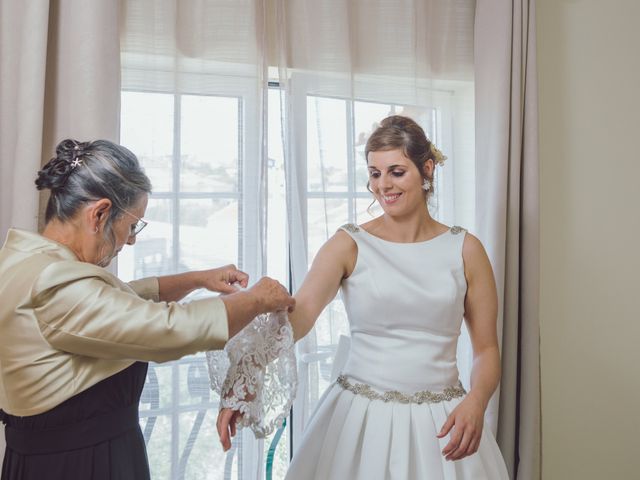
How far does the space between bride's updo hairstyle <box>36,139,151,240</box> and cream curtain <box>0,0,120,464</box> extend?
0.53 metres

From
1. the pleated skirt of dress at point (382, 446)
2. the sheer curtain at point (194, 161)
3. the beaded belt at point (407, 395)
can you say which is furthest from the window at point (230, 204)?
the beaded belt at point (407, 395)

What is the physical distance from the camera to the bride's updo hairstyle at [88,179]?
111cm

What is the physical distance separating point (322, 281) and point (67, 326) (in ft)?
2.20

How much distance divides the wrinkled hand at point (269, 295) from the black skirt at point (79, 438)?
0.30 metres

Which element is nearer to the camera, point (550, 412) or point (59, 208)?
point (59, 208)

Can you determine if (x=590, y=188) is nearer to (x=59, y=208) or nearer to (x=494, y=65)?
(x=494, y=65)

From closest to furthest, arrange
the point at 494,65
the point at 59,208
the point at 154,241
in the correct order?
the point at 59,208
the point at 154,241
the point at 494,65

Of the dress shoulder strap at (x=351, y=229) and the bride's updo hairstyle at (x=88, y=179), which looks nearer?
the bride's updo hairstyle at (x=88, y=179)

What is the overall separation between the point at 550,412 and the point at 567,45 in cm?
155

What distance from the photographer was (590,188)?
2.50m

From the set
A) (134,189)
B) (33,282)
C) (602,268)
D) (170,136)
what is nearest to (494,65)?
(602,268)

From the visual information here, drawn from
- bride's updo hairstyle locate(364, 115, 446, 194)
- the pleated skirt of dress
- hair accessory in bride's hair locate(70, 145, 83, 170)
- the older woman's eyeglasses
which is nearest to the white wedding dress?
the pleated skirt of dress

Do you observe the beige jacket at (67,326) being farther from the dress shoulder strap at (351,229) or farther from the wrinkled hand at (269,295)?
the dress shoulder strap at (351,229)

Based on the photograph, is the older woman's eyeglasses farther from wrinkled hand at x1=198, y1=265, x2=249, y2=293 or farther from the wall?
the wall
